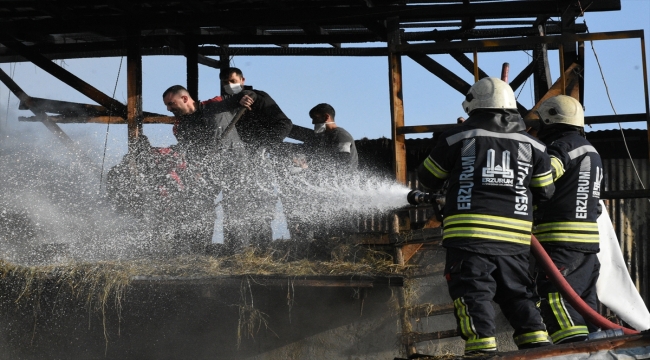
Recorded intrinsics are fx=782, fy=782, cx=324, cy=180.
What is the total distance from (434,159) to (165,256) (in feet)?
12.4

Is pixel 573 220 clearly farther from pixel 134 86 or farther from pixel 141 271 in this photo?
pixel 134 86

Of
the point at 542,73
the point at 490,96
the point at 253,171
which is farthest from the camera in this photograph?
the point at 542,73

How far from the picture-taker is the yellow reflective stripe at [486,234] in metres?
4.74

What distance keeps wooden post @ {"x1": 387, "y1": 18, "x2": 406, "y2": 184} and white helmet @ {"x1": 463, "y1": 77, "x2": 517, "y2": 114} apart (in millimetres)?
2722

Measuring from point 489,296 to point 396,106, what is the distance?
11.4ft

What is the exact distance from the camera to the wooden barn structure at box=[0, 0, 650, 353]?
25.3 feet

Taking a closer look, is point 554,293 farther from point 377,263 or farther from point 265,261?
point 265,261

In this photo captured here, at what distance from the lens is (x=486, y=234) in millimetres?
4742

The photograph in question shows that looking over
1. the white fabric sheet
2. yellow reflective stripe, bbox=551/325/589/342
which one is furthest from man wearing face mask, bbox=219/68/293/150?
yellow reflective stripe, bbox=551/325/589/342

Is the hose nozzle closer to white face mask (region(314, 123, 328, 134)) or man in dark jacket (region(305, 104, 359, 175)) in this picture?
man in dark jacket (region(305, 104, 359, 175))

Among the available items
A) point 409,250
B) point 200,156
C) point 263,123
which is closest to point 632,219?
point 409,250

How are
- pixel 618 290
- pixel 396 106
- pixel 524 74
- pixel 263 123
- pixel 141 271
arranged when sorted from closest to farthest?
pixel 618 290 → pixel 141 271 → pixel 396 106 → pixel 263 123 → pixel 524 74

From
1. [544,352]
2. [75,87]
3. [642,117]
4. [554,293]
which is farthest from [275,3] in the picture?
[544,352]

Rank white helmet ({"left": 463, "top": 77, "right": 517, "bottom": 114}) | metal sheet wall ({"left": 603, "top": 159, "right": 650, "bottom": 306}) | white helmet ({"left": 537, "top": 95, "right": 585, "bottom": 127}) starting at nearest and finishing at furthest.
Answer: white helmet ({"left": 463, "top": 77, "right": 517, "bottom": 114}) < white helmet ({"left": 537, "top": 95, "right": 585, "bottom": 127}) < metal sheet wall ({"left": 603, "top": 159, "right": 650, "bottom": 306})
